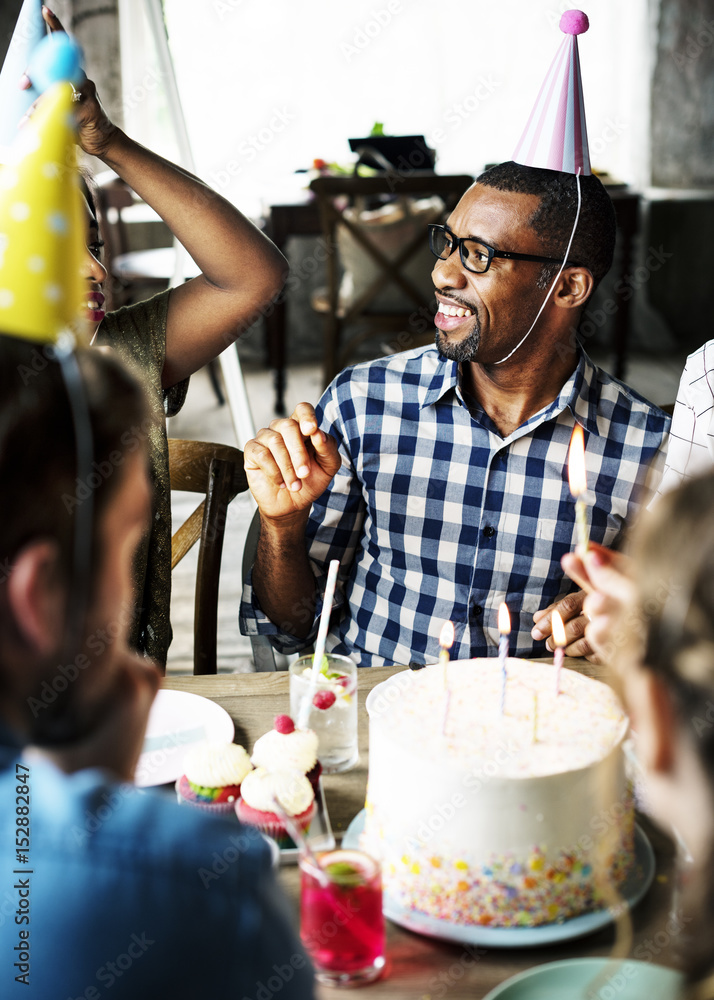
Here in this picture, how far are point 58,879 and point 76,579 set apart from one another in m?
0.17

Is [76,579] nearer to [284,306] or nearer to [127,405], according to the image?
[127,405]

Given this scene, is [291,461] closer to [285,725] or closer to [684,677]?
[285,725]

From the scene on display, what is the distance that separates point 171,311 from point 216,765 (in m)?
0.81

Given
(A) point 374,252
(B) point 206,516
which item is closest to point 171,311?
(B) point 206,516

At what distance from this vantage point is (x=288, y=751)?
1.02 metres

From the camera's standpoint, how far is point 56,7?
5410 mm

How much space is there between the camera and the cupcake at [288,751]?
1.01m

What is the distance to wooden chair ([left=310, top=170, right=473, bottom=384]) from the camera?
13.3ft

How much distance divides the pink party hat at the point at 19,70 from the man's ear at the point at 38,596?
0.89m

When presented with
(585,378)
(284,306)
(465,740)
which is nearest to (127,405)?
(465,740)

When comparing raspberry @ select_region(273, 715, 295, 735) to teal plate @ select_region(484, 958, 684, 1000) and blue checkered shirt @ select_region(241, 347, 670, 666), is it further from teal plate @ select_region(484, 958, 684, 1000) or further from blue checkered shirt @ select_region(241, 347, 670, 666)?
blue checkered shirt @ select_region(241, 347, 670, 666)

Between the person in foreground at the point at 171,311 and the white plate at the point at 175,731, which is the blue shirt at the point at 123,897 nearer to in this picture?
the white plate at the point at 175,731

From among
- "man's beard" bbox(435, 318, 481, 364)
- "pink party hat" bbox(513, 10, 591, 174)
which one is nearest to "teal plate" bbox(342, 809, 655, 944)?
"man's beard" bbox(435, 318, 481, 364)

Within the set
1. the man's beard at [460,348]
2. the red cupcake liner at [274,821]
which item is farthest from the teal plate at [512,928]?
the man's beard at [460,348]
